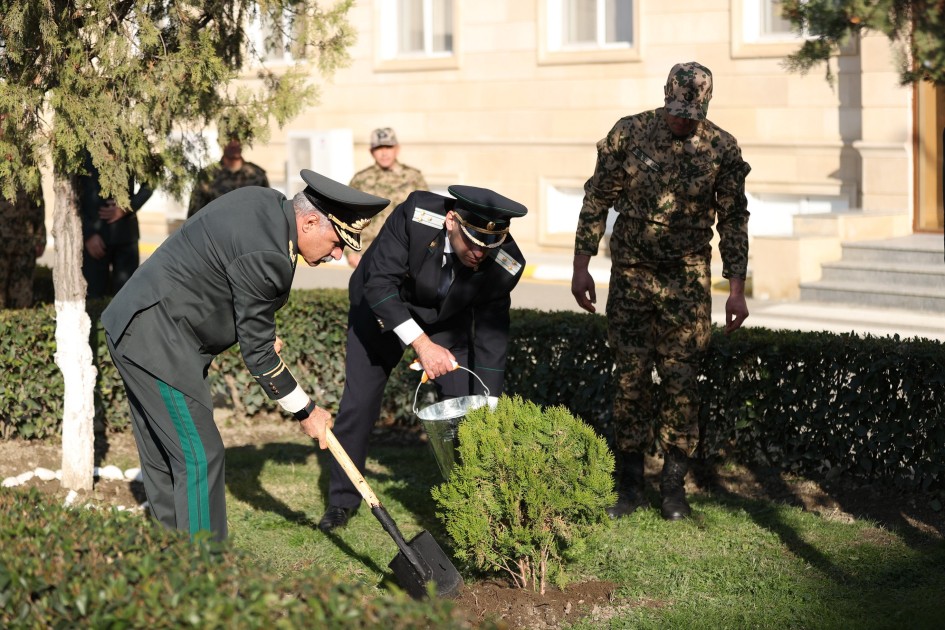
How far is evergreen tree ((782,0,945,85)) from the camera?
12.6 ft

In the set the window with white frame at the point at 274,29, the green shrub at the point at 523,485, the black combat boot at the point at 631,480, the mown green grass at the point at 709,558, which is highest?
the window with white frame at the point at 274,29

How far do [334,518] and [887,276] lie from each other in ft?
27.4

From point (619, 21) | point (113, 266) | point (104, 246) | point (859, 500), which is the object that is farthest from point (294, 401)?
point (619, 21)

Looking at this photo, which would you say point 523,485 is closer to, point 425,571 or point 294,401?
point 425,571

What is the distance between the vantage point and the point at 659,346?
660 cm

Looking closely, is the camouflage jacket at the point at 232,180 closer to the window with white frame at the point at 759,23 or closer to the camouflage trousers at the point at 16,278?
the camouflage trousers at the point at 16,278

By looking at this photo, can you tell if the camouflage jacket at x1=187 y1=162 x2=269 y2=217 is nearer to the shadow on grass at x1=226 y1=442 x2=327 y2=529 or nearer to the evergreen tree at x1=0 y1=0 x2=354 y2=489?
the shadow on grass at x1=226 y1=442 x2=327 y2=529

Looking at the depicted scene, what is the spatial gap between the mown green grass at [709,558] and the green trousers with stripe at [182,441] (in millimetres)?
352

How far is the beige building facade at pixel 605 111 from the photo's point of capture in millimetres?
14305

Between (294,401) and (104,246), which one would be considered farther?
(104,246)

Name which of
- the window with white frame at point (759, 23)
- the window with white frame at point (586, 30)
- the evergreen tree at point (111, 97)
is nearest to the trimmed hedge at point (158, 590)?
the evergreen tree at point (111, 97)

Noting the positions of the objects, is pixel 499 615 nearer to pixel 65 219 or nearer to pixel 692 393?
pixel 692 393

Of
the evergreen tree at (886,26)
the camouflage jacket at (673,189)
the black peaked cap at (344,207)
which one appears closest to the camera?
the evergreen tree at (886,26)

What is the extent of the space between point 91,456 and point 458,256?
2687mm
